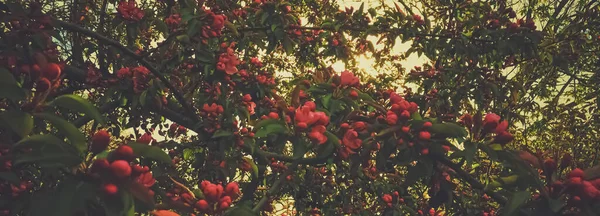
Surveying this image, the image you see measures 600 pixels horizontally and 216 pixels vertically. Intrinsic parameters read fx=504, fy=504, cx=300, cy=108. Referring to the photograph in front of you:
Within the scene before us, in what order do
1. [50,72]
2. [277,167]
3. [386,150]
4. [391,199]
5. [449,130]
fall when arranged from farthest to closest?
[277,167], [391,199], [386,150], [449,130], [50,72]

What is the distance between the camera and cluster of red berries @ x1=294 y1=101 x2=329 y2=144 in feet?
7.00

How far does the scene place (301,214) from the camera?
5.25 metres

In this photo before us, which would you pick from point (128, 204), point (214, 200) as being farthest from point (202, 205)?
point (128, 204)

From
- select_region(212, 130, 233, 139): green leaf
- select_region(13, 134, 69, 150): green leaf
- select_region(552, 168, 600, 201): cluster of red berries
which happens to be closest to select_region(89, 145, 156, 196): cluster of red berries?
select_region(13, 134, 69, 150): green leaf

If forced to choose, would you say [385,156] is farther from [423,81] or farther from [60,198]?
[423,81]

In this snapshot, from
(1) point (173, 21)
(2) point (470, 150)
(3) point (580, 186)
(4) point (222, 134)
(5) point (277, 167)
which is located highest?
(1) point (173, 21)

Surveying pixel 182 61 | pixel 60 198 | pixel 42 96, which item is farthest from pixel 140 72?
pixel 60 198

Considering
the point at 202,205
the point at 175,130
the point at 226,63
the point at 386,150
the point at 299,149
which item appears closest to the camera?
the point at 202,205

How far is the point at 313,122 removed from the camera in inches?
85.1

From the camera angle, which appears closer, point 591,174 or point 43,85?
point 43,85

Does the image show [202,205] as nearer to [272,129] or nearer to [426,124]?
[272,129]

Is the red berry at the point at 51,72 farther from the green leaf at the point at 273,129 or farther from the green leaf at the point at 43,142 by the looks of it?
the green leaf at the point at 273,129

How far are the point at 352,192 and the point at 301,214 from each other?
2.49ft

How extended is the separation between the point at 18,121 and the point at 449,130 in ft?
4.91
